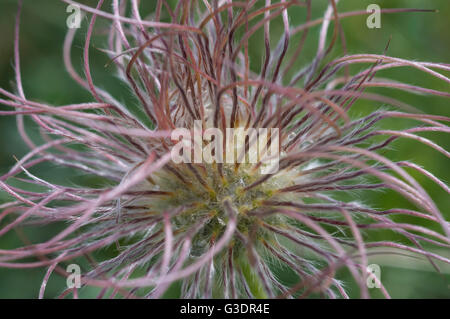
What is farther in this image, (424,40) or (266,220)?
(424,40)

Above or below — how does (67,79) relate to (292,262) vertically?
above

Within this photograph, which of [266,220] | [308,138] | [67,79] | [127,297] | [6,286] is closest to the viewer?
[127,297]

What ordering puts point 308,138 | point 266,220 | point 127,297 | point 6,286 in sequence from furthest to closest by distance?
point 6,286 → point 308,138 → point 266,220 → point 127,297
